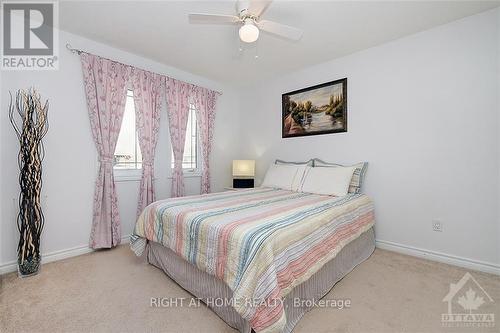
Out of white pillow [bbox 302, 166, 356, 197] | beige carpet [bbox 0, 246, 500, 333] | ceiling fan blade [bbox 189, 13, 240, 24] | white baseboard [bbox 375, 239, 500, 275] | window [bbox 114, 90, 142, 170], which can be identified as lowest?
beige carpet [bbox 0, 246, 500, 333]

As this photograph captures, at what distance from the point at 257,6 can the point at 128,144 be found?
236 cm

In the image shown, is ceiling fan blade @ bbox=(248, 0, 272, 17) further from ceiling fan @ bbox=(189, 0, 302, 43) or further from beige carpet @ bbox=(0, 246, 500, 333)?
beige carpet @ bbox=(0, 246, 500, 333)

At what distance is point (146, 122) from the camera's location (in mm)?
3051

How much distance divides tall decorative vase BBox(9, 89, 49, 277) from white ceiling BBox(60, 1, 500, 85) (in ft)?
3.26

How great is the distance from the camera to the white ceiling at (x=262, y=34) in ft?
6.87

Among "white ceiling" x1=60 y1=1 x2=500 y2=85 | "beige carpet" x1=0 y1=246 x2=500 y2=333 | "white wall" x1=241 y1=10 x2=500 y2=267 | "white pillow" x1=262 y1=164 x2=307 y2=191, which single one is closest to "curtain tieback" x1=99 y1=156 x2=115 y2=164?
"beige carpet" x1=0 y1=246 x2=500 y2=333

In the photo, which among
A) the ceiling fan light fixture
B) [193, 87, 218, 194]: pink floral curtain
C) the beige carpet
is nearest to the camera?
the beige carpet

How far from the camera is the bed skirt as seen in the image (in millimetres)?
1463

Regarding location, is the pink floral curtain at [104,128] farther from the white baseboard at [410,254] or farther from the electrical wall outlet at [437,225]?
the electrical wall outlet at [437,225]

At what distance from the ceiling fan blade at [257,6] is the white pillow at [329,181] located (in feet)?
6.43

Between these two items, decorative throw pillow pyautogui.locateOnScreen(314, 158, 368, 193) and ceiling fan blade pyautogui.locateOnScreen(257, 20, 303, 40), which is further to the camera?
decorative throw pillow pyautogui.locateOnScreen(314, 158, 368, 193)

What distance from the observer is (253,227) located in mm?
1467

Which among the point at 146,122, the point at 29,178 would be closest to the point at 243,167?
the point at 146,122

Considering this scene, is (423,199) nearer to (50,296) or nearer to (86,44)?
(50,296)
